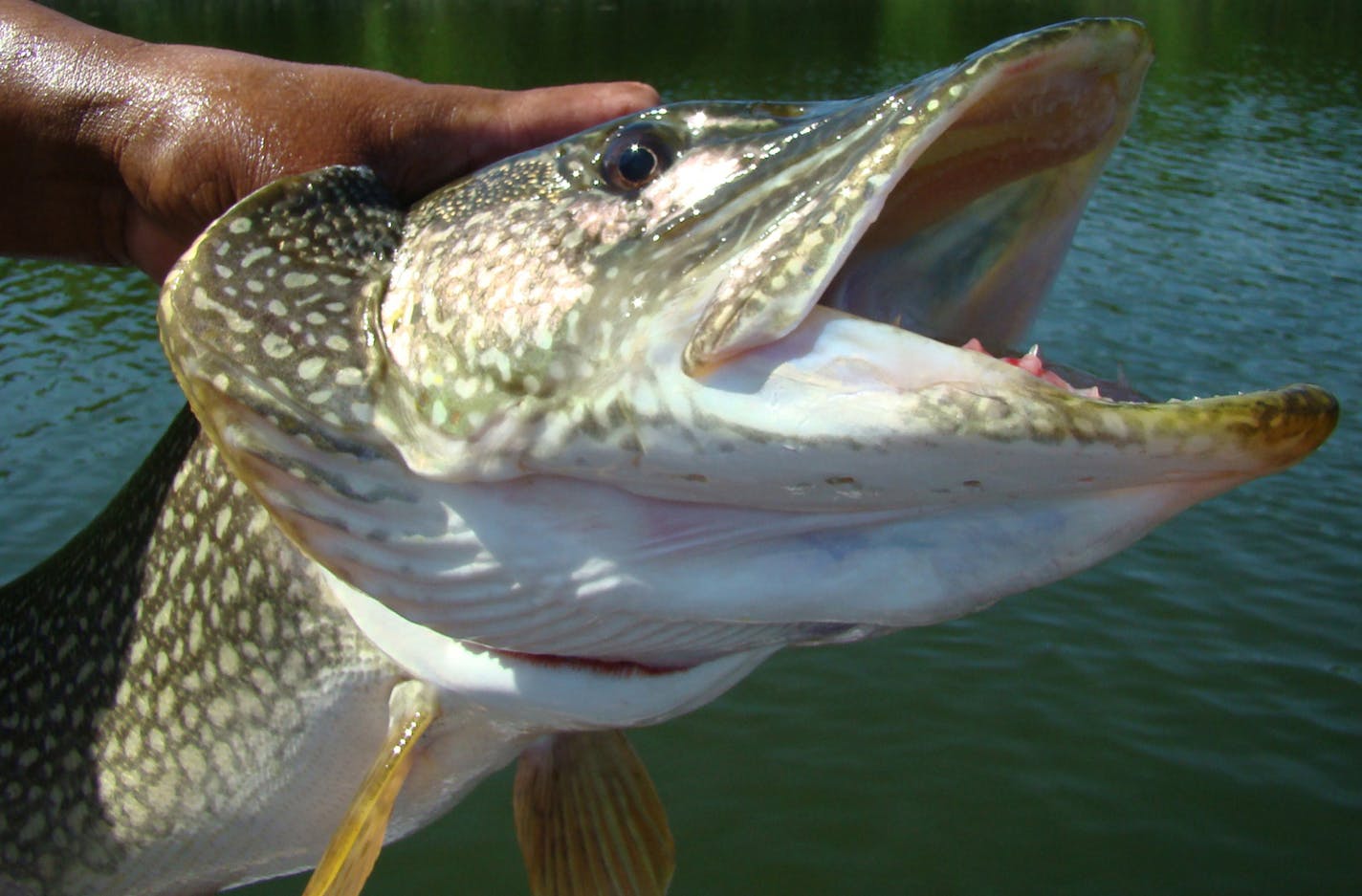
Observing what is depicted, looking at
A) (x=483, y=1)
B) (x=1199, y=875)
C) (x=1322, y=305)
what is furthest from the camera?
(x=483, y=1)

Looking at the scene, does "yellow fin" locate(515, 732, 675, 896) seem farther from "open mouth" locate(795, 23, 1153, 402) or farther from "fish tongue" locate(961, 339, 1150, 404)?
→ "fish tongue" locate(961, 339, 1150, 404)

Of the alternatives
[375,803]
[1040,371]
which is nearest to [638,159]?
[1040,371]

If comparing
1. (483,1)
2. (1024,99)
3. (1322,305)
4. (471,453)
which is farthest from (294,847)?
(483,1)

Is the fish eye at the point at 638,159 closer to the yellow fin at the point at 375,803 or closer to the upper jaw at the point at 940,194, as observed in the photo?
the upper jaw at the point at 940,194

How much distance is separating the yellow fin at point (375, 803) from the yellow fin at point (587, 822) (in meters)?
0.30

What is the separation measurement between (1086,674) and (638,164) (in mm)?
4898

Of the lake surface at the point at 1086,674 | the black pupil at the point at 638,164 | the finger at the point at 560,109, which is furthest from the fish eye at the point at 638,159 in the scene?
the lake surface at the point at 1086,674

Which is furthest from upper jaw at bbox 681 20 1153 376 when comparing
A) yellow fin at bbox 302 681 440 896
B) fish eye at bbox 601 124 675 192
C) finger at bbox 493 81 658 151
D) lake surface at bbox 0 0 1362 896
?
lake surface at bbox 0 0 1362 896

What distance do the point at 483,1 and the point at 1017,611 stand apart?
32126mm

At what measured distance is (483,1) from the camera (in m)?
34.6

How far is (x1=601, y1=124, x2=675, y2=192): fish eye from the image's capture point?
1527mm

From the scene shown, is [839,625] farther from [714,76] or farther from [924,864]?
[714,76]

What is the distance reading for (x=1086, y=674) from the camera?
578cm

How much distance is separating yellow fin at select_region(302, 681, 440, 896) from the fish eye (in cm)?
84
